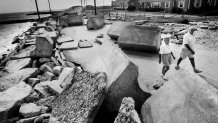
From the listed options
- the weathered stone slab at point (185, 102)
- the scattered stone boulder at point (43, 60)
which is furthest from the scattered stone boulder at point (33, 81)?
the weathered stone slab at point (185, 102)

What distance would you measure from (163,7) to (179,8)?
409 centimetres

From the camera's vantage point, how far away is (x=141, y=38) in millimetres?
6430

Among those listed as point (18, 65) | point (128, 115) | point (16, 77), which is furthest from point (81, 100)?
point (18, 65)

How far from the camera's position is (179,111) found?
2133 mm

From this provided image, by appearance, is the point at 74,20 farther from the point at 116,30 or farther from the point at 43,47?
the point at 43,47

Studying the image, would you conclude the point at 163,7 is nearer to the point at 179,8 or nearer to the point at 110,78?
the point at 179,8

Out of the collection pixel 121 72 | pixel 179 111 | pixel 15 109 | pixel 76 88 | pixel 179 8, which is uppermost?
pixel 179 8

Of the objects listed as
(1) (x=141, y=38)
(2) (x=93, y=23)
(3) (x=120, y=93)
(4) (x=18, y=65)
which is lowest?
(4) (x=18, y=65)

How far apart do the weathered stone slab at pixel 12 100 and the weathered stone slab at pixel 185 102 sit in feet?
9.14

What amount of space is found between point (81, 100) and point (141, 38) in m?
4.27

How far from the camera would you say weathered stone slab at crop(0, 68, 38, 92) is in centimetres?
454

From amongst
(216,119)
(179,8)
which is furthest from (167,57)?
(179,8)

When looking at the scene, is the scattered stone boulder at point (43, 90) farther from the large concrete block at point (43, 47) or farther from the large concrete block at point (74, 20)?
the large concrete block at point (74, 20)

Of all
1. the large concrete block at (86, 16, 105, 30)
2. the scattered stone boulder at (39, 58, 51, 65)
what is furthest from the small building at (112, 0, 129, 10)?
the scattered stone boulder at (39, 58, 51, 65)
